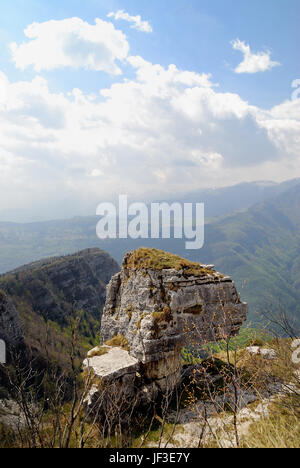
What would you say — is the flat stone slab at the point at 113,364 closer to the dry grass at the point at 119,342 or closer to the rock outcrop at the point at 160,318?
the rock outcrop at the point at 160,318

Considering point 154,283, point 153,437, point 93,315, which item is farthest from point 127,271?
point 93,315

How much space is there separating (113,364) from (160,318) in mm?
3438

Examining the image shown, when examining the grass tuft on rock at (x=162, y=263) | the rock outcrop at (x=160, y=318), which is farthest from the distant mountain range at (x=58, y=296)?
the grass tuft on rock at (x=162, y=263)

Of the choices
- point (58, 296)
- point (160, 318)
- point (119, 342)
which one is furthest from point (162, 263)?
point (58, 296)

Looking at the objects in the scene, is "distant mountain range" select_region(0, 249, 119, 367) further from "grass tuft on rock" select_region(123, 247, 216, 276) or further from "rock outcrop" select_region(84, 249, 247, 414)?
"grass tuft on rock" select_region(123, 247, 216, 276)

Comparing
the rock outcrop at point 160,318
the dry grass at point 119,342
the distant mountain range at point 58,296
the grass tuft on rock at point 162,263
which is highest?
the grass tuft on rock at point 162,263

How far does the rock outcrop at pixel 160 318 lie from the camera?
13594mm

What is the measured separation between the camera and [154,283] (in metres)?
16.0

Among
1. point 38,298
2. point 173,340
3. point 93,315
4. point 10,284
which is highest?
point 173,340

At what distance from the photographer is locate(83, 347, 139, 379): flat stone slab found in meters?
12.8

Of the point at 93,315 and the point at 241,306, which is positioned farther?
the point at 93,315

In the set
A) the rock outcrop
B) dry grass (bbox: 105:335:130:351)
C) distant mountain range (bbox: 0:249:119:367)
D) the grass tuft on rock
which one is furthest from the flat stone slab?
distant mountain range (bbox: 0:249:119:367)
